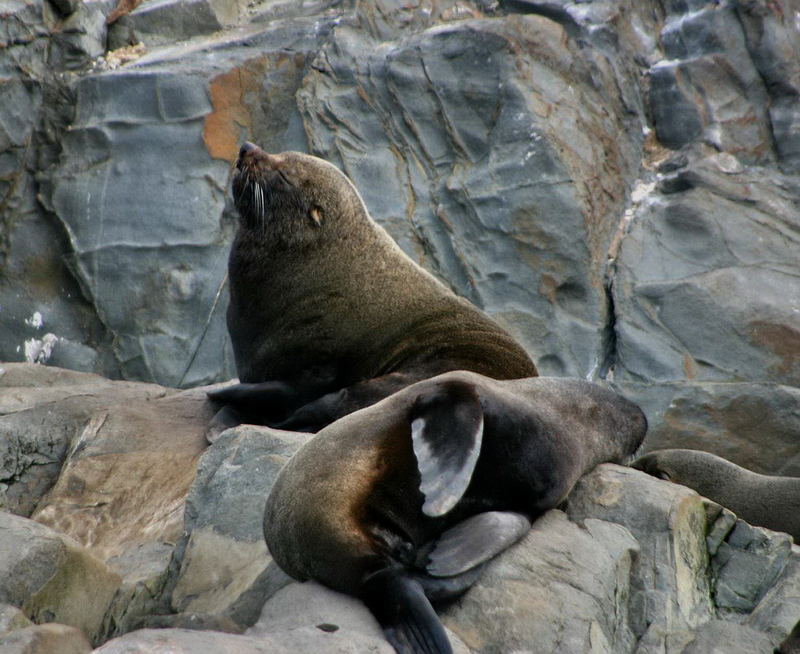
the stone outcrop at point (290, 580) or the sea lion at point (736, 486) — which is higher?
the stone outcrop at point (290, 580)

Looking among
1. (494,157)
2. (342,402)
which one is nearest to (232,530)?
(342,402)

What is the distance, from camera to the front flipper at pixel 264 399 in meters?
5.64

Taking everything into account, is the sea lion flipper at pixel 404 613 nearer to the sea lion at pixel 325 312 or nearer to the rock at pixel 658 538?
the rock at pixel 658 538

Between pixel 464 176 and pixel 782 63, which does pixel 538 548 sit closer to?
pixel 464 176

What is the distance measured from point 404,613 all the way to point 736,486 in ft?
14.3

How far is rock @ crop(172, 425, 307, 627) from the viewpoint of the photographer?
3.69 metres

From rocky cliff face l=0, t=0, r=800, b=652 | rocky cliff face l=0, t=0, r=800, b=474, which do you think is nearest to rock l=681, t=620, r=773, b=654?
rocky cliff face l=0, t=0, r=800, b=652

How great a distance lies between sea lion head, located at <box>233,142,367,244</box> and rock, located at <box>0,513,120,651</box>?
2871 millimetres

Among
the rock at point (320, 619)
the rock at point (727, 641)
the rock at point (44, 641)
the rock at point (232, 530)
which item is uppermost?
the rock at point (44, 641)

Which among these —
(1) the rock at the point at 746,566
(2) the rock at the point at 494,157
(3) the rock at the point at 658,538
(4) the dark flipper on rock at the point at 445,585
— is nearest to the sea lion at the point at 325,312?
(3) the rock at the point at 658,538

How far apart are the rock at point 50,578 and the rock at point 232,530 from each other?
1.05ft

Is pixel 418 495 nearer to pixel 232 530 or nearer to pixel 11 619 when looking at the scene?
pixel 232 530

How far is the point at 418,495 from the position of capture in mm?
3473

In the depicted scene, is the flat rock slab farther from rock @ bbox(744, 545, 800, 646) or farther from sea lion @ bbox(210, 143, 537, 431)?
rock @ bbox(744, 545, 800, 646)
